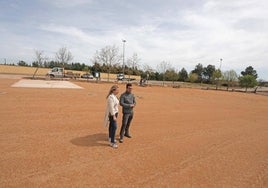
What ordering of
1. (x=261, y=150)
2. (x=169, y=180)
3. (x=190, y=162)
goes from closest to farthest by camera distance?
(x=169, y=180) → (x=190, y=162) → (x=261, y=150)

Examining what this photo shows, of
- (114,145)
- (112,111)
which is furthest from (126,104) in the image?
(114,145)

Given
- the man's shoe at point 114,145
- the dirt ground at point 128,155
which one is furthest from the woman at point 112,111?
the dirt ground at point 128,155

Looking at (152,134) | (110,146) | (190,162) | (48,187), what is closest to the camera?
(48,187)

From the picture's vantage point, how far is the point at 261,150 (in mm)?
6965

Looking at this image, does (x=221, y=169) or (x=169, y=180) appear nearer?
(x=169, y=180)

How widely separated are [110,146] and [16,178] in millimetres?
2520

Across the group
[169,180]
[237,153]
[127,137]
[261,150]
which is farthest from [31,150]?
[261,150]

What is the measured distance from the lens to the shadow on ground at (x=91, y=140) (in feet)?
20.8

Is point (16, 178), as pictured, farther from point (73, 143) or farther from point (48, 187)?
point (73, 143)

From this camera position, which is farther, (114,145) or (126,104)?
(126,104)

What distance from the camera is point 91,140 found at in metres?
6.71

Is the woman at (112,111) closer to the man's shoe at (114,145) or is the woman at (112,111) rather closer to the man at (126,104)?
the man's shoe at (114,145)

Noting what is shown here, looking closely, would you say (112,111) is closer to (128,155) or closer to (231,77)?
(128,155)

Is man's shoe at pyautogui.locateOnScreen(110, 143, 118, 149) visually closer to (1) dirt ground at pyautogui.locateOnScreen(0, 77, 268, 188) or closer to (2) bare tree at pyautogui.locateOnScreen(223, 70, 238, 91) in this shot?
(1) dirt ground at pyautogui.locateOnScreen(0, 77, 268, 188)
